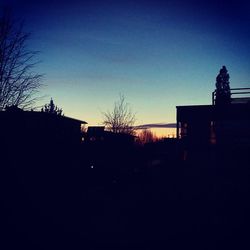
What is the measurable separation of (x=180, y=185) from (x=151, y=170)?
6.08 meters

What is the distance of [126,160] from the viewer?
20.5 metres

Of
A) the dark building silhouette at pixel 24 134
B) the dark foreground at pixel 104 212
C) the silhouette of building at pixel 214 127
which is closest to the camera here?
the dark foreground at pixel 104 212

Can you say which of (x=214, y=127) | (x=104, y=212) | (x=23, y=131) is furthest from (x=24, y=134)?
(x=214, y=127)

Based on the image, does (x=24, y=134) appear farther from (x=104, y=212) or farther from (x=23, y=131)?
(x=104, y=212)

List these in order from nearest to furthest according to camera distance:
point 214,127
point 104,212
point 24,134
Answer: point 24,134 < point 104,212 < point 214,127

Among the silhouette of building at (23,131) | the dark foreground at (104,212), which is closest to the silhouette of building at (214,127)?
the dark foreground at (104,212)

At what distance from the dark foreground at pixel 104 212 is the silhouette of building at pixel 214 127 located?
406 centimetres

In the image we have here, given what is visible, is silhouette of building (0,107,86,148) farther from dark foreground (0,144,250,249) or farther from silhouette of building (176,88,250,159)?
silhouette of building (176,88,250,159)

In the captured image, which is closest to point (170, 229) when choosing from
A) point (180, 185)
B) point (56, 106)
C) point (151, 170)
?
point (180, 185)

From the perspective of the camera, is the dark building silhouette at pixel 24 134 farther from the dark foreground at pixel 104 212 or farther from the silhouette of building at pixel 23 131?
the dark foreground at pixel 104 212

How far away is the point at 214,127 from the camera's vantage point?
19625 mm

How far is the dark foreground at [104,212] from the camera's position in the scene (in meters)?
7.29

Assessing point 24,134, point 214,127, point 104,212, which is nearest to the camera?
point 24,134

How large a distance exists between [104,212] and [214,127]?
12.4m
